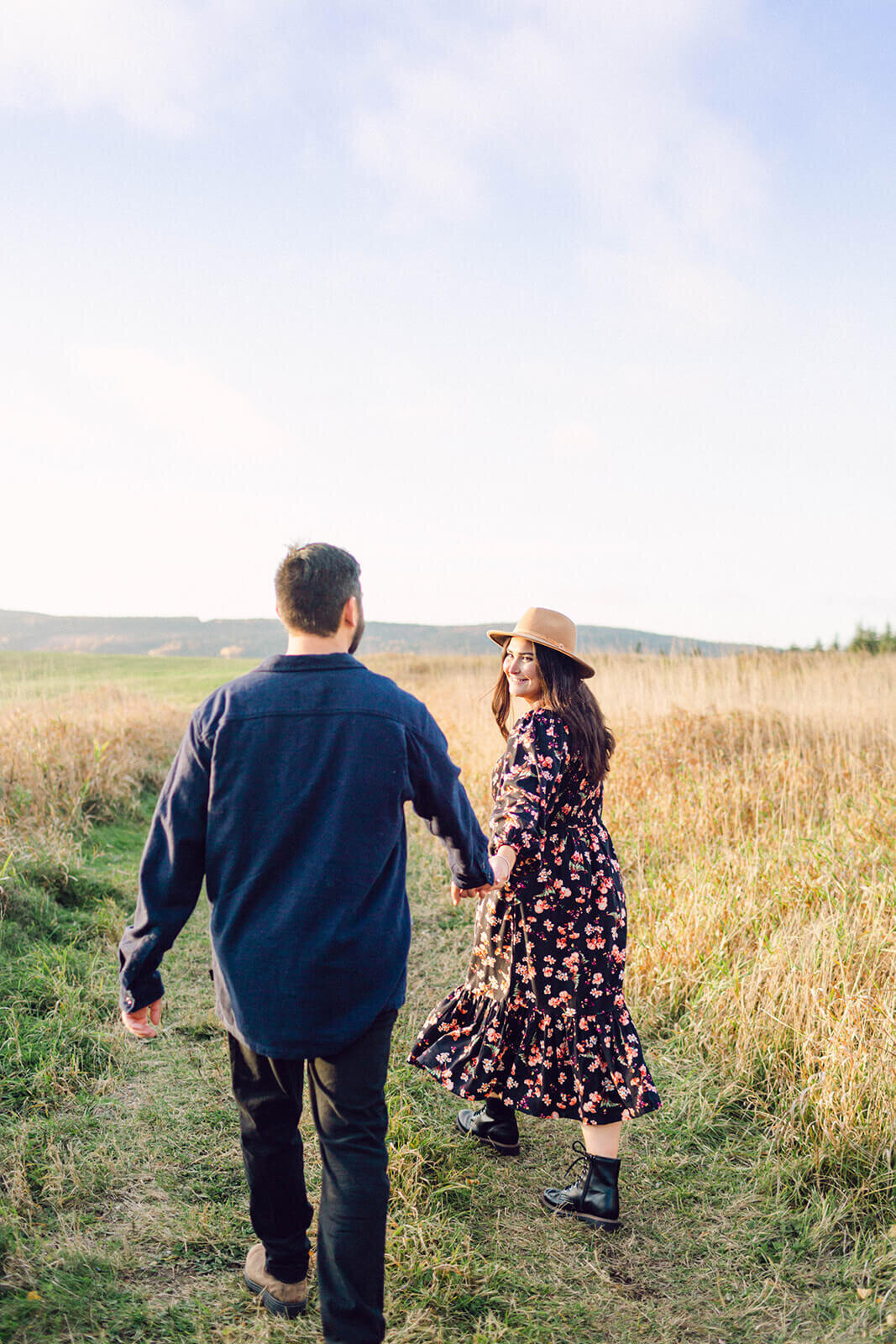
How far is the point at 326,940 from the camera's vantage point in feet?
6.03

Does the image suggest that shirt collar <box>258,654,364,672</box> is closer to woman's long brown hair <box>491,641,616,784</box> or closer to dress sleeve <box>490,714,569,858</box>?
dress sleeve <box>490,714,569,858</box>

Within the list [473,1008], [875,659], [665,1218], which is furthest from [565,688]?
[875,659]

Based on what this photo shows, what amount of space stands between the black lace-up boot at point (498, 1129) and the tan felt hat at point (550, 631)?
1614mm

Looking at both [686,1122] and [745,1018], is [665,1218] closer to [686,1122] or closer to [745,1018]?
[686,1122]

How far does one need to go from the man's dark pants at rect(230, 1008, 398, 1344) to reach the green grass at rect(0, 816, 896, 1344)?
374mm

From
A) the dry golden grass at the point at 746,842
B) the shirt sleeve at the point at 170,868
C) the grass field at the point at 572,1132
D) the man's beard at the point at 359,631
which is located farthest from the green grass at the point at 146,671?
the man's beard at the point at 359,631

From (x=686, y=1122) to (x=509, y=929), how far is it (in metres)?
1.26

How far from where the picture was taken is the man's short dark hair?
191 cm

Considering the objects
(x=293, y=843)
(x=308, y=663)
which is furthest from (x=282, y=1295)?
(x=308, y=663)

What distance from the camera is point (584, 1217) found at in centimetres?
A: 268

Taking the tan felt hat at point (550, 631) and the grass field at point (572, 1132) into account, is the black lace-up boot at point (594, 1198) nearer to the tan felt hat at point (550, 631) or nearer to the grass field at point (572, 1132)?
the grass field at point (572, 1132)

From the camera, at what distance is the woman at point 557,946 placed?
106 inches

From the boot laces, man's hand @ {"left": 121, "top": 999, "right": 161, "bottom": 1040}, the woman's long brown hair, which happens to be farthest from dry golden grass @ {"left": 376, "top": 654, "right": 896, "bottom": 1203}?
man's hand @ {"left": 121, "top": 999, "right": 161, "bottom": 1040}

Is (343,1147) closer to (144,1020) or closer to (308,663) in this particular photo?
(144,1020)
